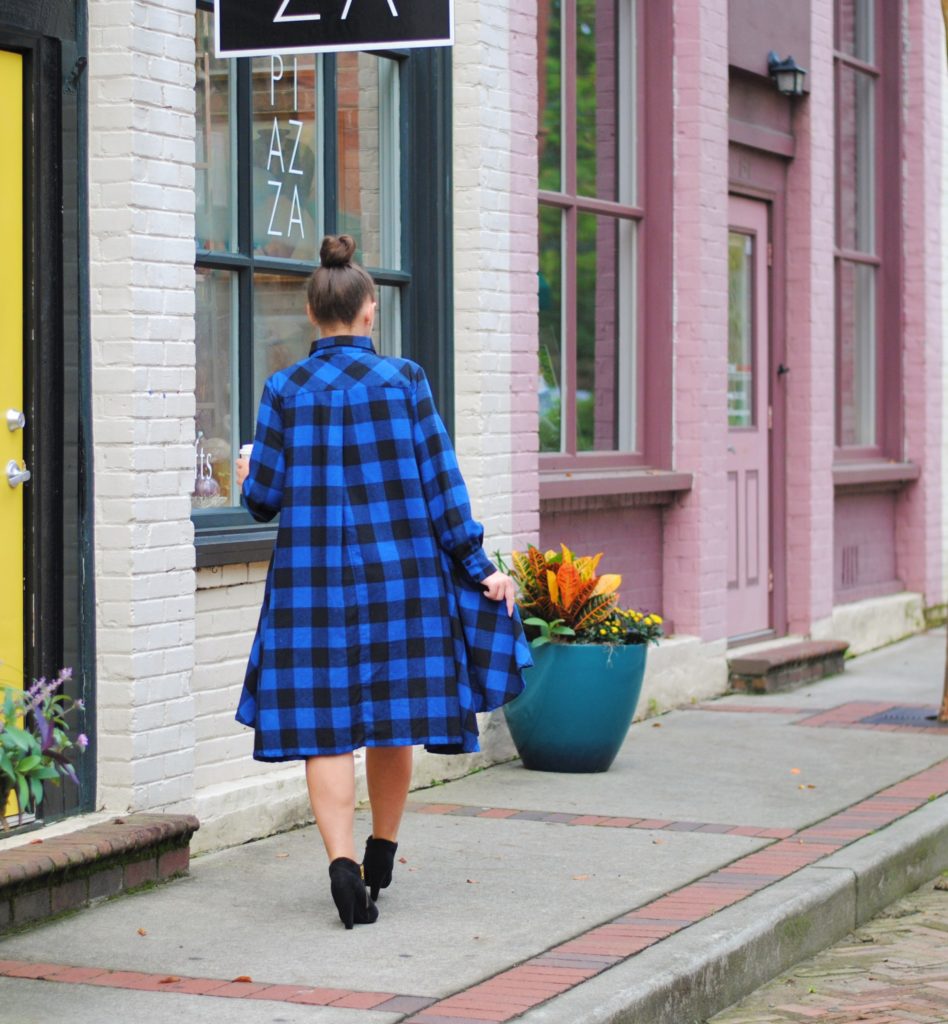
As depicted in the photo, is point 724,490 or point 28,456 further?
point 724,490

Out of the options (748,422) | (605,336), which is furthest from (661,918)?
(748,422)

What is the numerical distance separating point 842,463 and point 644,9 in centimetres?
370

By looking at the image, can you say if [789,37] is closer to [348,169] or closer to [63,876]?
[348,169]

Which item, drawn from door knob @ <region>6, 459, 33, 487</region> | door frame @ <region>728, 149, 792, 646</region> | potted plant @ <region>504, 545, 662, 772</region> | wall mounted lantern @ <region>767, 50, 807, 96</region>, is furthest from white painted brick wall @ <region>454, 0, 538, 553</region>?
door frame @ <region>728, 149, 792, 646</region>

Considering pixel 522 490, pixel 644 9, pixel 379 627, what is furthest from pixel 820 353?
pixel 379 627

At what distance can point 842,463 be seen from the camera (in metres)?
12.6

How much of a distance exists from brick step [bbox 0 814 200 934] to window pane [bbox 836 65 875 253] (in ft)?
25.9

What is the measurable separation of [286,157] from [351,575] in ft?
7.67

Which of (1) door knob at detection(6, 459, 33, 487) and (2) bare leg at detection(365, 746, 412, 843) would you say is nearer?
(2) bare leg at detection(365, 746, 412, 843)

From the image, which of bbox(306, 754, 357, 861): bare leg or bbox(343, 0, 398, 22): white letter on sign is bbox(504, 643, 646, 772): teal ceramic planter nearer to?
bbox(306, 754, 357, 861): bare leg

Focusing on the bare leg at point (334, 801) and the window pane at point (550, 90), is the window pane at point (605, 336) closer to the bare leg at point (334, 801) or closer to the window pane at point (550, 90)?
the window pane at point (550, 90)

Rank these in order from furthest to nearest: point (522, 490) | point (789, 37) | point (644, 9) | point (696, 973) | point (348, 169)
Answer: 1. point (789, 37)
2. point (644, 9)
3. point (522, 490)
4. point (348, 169)
5. point (696, 973)

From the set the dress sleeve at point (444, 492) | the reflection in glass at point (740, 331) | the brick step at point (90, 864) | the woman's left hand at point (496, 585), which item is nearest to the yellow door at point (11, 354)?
the brick step at point (90, 864)

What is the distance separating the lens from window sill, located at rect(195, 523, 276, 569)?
6461 millimetres
